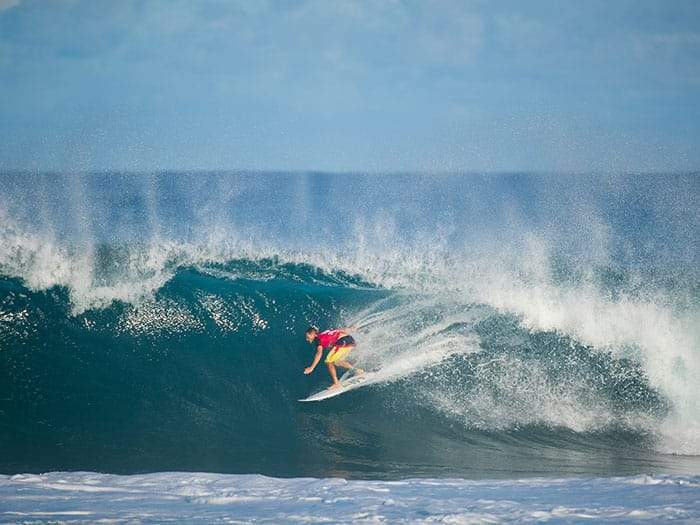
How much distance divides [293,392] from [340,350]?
31.2 inches

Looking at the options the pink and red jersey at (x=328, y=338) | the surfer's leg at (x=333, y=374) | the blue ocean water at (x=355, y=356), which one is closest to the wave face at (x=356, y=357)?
the blue ocean water at (x=355, y=356)

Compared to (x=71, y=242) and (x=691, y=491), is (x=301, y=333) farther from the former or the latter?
(x=691, y=491)

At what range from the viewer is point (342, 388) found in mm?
8727

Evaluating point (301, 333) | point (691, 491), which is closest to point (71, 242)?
point (301, 333)

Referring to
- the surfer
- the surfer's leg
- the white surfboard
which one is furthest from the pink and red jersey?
the white surfboard

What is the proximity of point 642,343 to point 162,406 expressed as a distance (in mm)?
6240

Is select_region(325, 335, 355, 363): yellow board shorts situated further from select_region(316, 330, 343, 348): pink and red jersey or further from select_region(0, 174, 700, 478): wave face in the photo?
select_region(0, 174, 700, 478): wave face

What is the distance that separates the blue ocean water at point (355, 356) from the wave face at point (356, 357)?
0.09 feet

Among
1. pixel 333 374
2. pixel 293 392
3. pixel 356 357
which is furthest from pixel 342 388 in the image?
pixel 356 357

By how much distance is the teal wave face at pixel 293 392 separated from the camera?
7.20 m

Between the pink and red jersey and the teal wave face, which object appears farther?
the pink and red jersey

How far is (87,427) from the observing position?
309 inches

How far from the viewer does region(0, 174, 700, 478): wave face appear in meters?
7.37

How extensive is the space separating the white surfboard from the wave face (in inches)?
4.4
